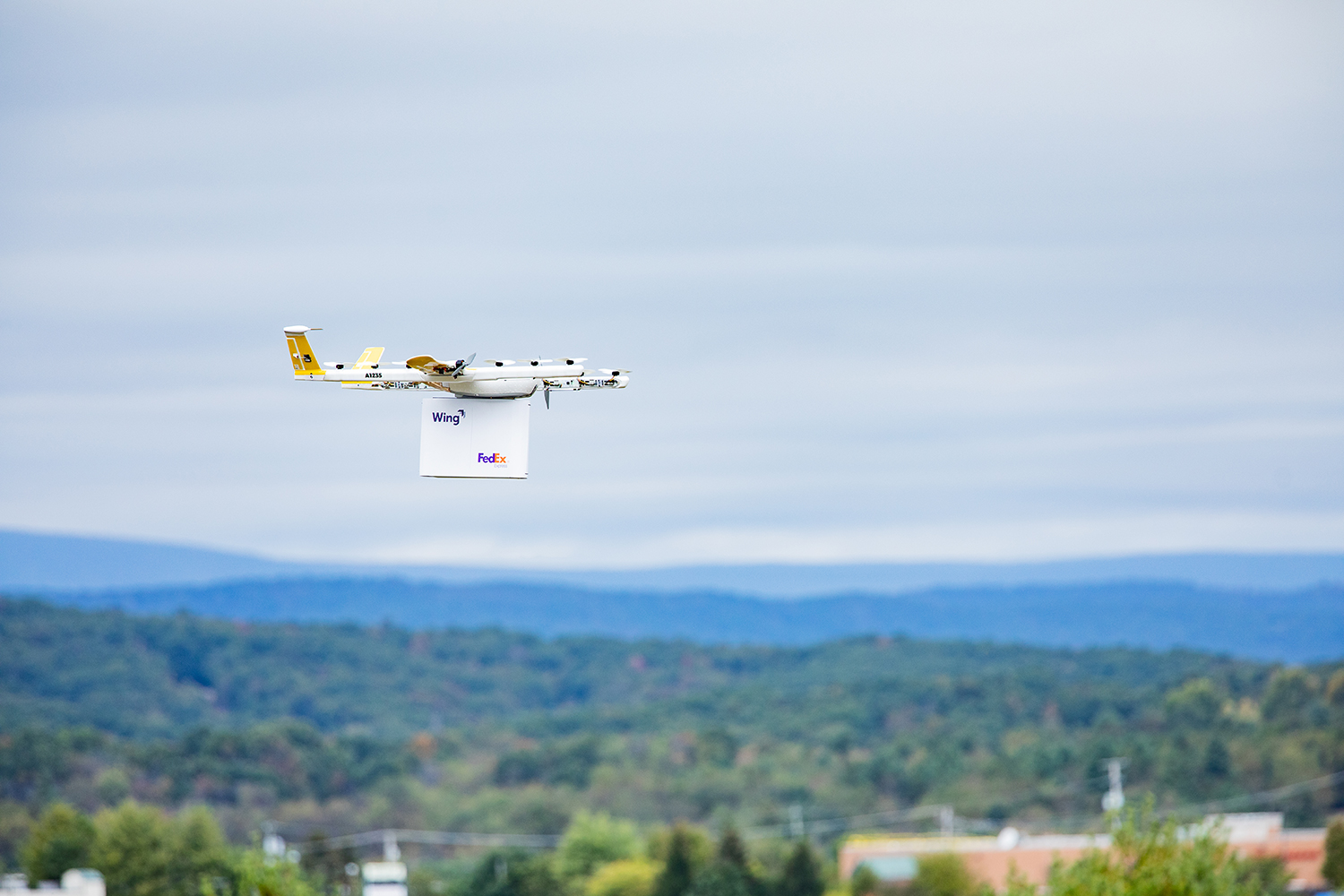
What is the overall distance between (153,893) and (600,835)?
3789cm

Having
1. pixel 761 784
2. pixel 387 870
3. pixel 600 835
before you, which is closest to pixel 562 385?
pixel 387 870

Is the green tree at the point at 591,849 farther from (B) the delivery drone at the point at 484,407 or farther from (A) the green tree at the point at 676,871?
(B) the delivery drone at the point at 484,407

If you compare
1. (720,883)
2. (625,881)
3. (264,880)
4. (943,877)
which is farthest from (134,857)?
(264,880)

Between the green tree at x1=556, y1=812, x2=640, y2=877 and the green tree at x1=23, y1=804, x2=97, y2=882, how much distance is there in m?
34.1

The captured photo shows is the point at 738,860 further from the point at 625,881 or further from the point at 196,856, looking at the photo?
the point at 196,856

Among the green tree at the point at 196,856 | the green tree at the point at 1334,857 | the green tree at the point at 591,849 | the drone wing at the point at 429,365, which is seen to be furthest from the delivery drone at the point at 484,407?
the green tree at the point at 591,849

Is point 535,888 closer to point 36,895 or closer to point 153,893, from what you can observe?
point 153,893

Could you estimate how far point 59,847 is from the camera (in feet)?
403

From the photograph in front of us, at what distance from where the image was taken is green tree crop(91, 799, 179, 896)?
385 feet

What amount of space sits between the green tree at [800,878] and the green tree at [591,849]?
22992mm

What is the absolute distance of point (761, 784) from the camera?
19862cm

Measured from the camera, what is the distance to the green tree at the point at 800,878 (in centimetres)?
12012

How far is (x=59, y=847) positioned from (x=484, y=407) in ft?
364

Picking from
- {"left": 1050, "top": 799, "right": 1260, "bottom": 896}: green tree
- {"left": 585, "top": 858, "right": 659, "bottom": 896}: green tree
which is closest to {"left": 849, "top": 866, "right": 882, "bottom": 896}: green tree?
{"left": 585, "top": 858, "right": 659, "bottom": 896}: green tree
